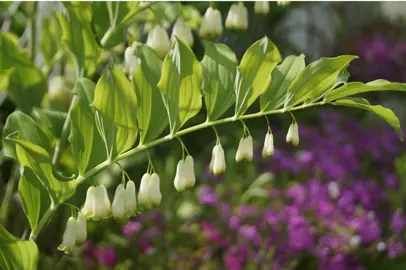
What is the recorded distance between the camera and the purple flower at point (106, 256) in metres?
1.86

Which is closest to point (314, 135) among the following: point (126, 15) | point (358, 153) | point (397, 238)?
point (358, 153)

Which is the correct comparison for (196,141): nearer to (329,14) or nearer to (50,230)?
(50,230)

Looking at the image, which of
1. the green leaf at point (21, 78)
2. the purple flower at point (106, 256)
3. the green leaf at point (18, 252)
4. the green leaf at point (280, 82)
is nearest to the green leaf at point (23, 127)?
the green leaf at point (18, 252)

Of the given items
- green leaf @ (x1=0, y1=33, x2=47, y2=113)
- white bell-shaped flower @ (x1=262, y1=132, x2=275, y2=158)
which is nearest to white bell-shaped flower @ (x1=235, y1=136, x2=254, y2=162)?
white bell-shaped flower @ (x1=262, y1=132, x2=275, y2=158)

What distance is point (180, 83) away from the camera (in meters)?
1.02

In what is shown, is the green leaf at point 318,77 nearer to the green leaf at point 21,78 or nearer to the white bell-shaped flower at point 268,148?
the white bell-shaped flower at point 268,148

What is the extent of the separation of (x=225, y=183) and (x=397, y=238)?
1.87 ft

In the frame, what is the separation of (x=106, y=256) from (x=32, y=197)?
31.8 inches

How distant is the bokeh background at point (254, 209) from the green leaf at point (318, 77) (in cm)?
46

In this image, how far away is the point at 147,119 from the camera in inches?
41.4

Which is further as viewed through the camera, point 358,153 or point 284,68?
point 358,153

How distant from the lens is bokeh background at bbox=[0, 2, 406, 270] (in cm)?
188

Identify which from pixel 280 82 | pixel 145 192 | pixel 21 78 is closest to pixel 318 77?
pixel 280 82

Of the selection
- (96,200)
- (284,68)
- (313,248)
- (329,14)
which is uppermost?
(284,68)
